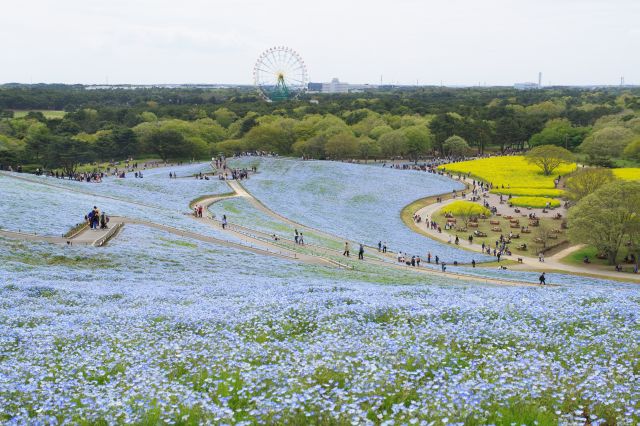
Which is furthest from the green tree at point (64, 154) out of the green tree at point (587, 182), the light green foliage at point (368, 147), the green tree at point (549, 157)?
the green tree at point (549, 157)

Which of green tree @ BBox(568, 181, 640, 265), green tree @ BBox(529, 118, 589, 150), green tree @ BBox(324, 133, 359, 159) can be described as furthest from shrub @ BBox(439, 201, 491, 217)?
green tree @ BBox(529, 118, 589, 150)

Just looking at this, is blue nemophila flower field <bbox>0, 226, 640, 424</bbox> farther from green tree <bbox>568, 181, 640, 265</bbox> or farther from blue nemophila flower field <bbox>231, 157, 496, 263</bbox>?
green tree <bbox>568, 181, 640, 265</bbox>

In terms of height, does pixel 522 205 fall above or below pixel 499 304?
below

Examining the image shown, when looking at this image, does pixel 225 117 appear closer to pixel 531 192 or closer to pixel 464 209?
pixel 531 192

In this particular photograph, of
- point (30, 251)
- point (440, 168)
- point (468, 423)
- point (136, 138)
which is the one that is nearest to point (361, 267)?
point (30, 251)

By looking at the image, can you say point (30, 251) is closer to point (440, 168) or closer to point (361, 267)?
point (361, 267)

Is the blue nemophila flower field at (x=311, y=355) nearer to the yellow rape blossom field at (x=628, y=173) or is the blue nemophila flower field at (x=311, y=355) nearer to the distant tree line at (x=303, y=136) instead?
the yellow rape blossom field at (x=628, y=173)

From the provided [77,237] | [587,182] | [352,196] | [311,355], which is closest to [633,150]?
[587,182]
